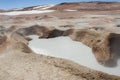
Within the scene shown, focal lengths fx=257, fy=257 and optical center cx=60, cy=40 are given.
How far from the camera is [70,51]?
60.5 ft

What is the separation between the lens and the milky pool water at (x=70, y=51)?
14954 millimetres

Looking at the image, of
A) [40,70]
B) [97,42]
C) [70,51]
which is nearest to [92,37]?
[97,42]

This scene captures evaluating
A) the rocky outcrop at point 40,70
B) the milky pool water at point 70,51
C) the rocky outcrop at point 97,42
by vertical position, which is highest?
the rocky outcrop at point 40,70

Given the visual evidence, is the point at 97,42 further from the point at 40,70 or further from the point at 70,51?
the point at 40,70

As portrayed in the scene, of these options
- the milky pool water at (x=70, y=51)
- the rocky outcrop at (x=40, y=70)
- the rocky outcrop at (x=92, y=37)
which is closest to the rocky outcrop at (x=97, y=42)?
the rocky outcrop at (x=92, y=37)

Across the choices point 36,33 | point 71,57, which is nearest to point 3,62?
point 71,57

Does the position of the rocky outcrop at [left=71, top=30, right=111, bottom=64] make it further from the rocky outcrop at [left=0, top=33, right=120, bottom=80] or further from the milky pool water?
the rocky outcrop at [left=0, top=33, right=120, bottom=80]

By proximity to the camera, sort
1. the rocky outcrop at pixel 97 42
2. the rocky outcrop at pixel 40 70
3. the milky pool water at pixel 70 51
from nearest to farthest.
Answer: the rocky outcrop at pixel 40 70 < the milky pool water at pixel 70 51 < the rocky outcrop at pixel 97 42

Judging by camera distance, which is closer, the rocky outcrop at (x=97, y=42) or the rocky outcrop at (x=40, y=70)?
the rocky outcrop at (x=40, y=70)

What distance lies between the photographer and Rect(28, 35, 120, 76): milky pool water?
1495 cm

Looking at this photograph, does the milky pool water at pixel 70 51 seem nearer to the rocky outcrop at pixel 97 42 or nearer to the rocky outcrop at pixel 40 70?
the rocky outcrop at pixel 97 42

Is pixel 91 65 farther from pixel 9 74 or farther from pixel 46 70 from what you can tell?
pixel 9 74

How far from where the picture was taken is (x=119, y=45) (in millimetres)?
16797

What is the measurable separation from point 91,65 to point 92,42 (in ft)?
13.5
